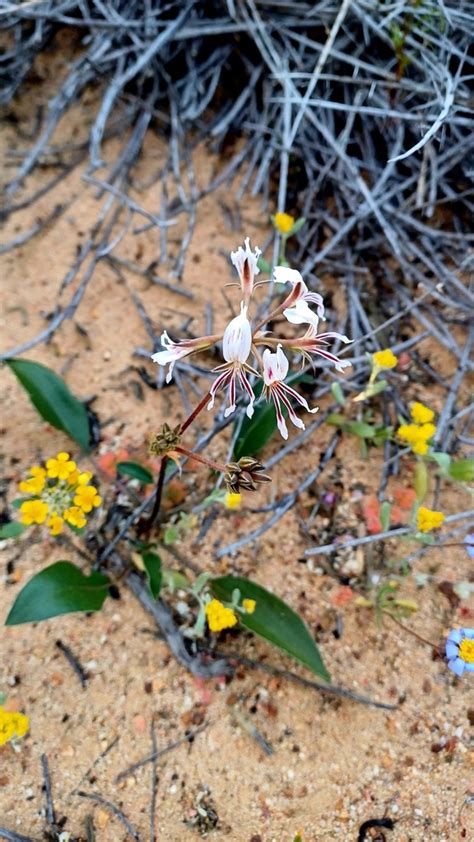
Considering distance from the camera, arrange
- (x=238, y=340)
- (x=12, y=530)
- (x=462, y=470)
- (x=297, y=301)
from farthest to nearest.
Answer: (x=462, y=470), (x=12, y=530), (x=297, y=301), (x=238, y=340)

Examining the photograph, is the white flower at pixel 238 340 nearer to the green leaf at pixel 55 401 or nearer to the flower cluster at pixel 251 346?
the flower cluster at pixel 251 346

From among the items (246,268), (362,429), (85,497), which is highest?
(246,268)

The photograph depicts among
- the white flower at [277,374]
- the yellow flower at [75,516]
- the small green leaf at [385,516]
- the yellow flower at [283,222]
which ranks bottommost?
the small green leaf at [385,516]

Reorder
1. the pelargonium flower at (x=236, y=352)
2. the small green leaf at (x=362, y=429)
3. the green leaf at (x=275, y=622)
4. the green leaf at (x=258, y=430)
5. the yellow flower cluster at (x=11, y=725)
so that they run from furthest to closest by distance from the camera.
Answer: the small green leaf at (x=362, y=429) < the green leaf at (x=258, y=430) < the green leaf at (x=275, y=622) < the yellow flower cluster at (x=11, y=725) < the pelargonium flower at (x=236, y=352)

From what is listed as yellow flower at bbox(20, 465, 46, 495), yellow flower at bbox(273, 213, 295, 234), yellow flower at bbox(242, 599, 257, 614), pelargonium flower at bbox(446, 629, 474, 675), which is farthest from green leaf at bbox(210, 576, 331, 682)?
yellow flower at bbox(273, 213, 295, 234)

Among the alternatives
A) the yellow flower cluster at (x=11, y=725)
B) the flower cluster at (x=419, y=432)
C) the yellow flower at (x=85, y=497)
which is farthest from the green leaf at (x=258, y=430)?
the yellow flower cluster at (x=11, y=725)

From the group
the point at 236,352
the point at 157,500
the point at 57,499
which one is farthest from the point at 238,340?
the point at 57,499

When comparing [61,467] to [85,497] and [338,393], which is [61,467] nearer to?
[85,497]
